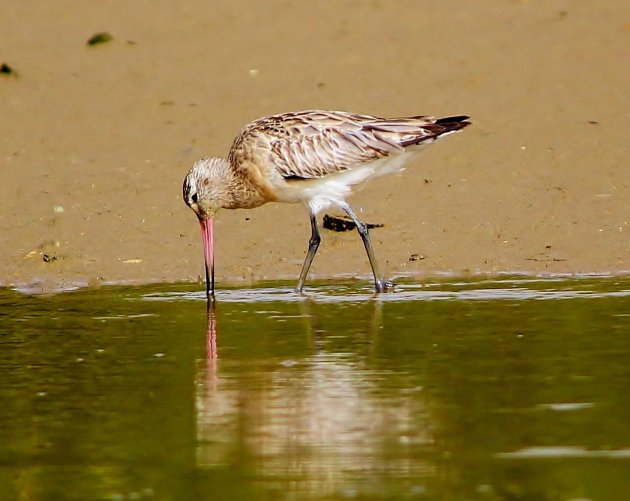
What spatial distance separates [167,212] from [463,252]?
2.59 m

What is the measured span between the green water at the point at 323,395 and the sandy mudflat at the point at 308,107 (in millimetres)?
1487

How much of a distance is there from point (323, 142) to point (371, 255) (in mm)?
1084

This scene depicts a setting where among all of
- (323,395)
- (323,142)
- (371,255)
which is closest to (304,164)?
(323,142)

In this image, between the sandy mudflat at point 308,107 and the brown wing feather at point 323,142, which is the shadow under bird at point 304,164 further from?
the sandy mudflat at point 308,107

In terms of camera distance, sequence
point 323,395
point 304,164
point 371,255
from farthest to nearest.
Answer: point 304,164 < point 371,255 < point 323,395

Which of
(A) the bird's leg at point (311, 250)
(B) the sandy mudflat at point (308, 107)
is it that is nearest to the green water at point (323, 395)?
(A) the bird's leg at point (311, 250)

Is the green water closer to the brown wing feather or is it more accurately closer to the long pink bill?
the long pink bill

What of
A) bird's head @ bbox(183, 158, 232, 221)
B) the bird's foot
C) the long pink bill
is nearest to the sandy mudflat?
the long pink bill

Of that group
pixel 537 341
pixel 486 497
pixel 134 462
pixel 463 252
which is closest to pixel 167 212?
pixel 463 252

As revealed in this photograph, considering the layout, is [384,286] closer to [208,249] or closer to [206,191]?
[208,249]

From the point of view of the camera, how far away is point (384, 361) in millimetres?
8289

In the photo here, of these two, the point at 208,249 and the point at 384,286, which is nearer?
the point at 384,286

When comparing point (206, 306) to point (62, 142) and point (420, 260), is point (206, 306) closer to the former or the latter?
point (420, 260)

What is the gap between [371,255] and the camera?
11508 mm
